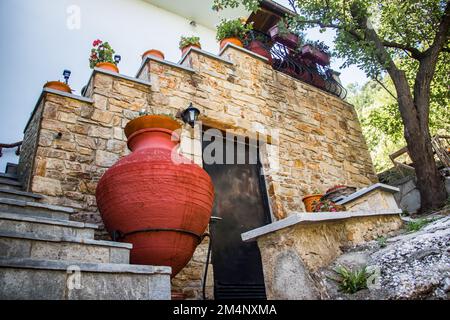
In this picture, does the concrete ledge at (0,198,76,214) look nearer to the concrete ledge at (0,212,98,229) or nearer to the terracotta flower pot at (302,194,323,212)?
the concrete ledge at (0,212,98,229)

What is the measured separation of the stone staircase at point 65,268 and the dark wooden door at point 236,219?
5.46 ft

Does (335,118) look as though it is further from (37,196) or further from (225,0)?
(37,196)

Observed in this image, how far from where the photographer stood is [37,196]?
8.52 feet

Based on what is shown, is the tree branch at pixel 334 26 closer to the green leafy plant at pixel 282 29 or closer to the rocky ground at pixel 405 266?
the green leafy plant at pixel 282 29

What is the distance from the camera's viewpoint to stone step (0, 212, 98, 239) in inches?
66.1

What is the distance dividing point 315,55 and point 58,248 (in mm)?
5539

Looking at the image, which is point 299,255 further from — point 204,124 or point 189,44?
point 189,44

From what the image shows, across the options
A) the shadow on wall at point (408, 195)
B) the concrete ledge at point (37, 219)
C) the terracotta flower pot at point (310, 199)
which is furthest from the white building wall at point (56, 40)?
the shadow on wall at point (408, 195)

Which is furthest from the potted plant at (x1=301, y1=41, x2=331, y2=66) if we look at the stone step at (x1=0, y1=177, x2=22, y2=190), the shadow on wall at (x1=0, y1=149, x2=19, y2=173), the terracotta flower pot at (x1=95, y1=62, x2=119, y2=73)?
the stone step at (x1=0, y1=177, x2=22, y2=190)

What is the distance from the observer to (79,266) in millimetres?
1383

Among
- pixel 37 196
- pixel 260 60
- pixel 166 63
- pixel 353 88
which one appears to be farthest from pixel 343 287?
pixel 353 88

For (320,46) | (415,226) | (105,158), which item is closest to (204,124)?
(105,158)

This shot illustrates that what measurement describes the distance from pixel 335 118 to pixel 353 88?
49.7 feet

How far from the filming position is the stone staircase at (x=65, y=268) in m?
1.26
